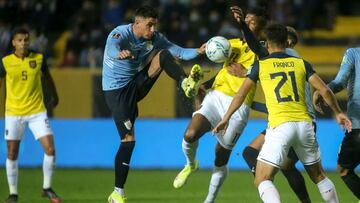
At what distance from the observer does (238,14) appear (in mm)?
9148

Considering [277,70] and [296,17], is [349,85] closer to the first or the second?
[277,70]

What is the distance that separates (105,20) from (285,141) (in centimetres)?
1225

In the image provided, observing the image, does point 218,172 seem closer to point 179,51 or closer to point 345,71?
point 179,51

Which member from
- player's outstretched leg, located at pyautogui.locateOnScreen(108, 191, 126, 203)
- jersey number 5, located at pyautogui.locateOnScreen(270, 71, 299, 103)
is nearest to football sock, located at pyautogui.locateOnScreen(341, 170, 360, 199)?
jersey number 5, located at pyautogui.locateOnScreen(270, 71, 299, 103)

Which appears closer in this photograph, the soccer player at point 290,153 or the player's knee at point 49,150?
the soccer player at point 290,153

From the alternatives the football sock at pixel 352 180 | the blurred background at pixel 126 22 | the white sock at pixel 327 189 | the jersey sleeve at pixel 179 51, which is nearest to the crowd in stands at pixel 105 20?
the blurred background at pixel 126 22

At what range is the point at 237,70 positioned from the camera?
10172mm

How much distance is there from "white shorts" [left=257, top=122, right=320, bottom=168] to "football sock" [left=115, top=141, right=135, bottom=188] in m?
2.18

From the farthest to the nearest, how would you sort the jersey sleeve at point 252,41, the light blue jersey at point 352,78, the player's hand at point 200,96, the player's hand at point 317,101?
the player's hand at point 200,96
the light blue jersey at point 352,78
the jersey sleeve at point 252,41
the player's hand at point 317,101

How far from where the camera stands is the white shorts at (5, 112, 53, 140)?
1152 cm

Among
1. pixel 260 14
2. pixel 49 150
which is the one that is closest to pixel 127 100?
pixel 260 14

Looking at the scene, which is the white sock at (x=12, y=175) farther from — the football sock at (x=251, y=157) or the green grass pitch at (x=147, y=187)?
the football sock at (x=251, y=157)

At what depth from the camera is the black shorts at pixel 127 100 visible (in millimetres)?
9971

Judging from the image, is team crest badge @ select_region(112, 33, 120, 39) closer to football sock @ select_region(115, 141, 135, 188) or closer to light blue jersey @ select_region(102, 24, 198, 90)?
light blue jersey @ select_region(102, 24, 198, 90)
